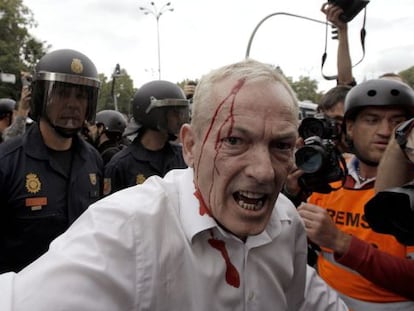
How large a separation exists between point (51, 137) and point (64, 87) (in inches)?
16.3

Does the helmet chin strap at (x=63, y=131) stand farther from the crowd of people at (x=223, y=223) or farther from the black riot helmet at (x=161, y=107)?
the black riot helmet at (x=161, y=107)

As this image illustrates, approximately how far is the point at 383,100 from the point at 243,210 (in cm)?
169

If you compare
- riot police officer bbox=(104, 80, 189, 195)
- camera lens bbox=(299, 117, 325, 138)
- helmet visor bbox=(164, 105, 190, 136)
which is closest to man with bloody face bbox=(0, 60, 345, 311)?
camera lens bbox=(299, 117, 325, 138)

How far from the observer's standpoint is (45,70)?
3.50 metres

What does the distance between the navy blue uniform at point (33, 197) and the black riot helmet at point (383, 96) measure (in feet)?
6.41

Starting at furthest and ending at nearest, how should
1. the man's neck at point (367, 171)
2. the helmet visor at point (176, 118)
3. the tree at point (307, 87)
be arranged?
the tree at point (307, 87)
the helmet visor at point (176, 118)
the man's neck at point (367, 171)

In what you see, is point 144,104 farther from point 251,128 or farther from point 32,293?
point 32,293

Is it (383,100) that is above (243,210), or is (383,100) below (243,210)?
above

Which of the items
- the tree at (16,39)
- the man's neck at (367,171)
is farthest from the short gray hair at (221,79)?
the tree at (16,39)

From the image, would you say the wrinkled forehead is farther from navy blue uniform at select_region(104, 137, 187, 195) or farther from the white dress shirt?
navy blue uniform at select_region(104, 137, 187, 195)

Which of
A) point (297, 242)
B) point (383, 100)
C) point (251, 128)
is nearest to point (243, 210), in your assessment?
point (251, 128)

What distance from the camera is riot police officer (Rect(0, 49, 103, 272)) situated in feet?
9.36

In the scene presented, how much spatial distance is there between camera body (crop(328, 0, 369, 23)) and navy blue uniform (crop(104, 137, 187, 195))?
2002 mm

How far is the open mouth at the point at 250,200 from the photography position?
61.3 inches
